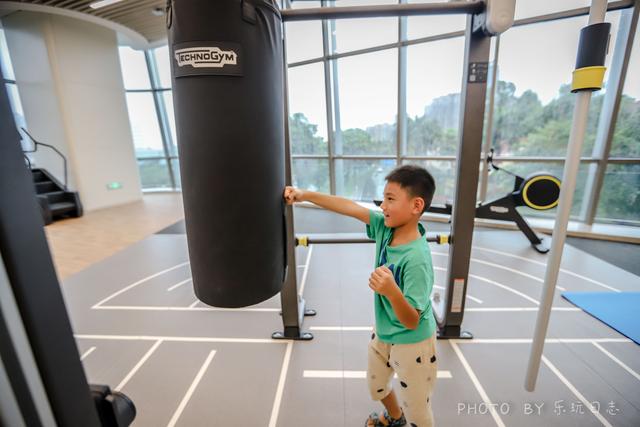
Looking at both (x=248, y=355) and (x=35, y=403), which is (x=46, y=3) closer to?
(x=248, y=355)

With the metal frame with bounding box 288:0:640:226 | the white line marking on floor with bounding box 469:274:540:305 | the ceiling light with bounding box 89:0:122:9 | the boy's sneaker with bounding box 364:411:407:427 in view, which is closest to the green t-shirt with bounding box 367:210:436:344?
the boy's sneaker with bounding box 364:411:407:427

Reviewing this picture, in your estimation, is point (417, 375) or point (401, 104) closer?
point (417, 375)

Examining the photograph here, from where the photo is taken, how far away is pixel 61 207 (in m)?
5.86

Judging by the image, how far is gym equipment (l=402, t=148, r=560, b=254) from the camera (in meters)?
3.60

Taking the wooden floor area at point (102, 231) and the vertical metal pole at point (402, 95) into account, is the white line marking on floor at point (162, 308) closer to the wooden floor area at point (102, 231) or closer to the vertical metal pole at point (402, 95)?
the wooden floor area at point (102, 231)

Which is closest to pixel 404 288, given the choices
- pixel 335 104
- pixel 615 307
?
pixel 615 307

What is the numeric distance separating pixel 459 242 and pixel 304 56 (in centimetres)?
552

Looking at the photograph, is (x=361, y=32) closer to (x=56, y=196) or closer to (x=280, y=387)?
(x=280, y=387)

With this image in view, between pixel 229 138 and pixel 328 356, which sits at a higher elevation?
pixel 229 138

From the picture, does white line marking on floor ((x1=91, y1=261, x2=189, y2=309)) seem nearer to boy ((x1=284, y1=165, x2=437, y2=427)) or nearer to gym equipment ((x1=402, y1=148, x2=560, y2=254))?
boy ((x1=284, y1=165, x2=437, y2=427))

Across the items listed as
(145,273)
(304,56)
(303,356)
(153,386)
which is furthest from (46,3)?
(303,356)

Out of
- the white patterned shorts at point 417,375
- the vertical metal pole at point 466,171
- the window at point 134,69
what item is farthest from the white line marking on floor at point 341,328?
the window at point 134,69

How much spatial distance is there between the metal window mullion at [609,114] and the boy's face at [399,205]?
4743 millimetres

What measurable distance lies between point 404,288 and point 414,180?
389 millimetres
